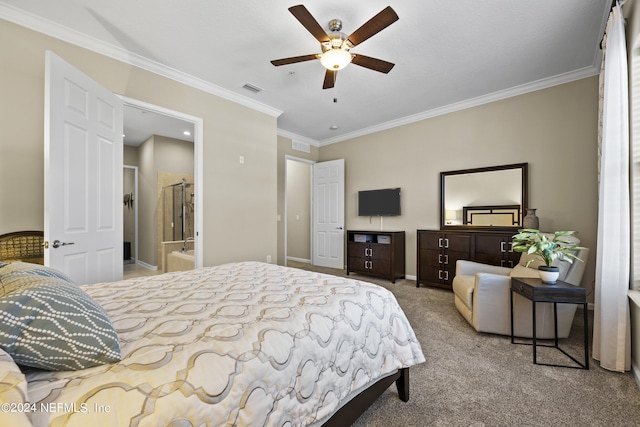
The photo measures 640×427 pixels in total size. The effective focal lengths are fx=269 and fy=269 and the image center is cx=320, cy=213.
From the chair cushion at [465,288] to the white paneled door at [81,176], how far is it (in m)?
3.42

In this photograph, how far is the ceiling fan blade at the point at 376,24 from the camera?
1870 millimetres

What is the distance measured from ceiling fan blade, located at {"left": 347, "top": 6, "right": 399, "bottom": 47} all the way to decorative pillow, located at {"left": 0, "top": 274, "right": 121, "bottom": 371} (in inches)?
89.0

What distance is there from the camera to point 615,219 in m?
1.90

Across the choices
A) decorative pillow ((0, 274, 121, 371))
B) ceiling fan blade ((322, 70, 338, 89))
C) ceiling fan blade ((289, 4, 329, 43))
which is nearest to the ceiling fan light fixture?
ceiling fan blade ((289, 4, 329, 43))

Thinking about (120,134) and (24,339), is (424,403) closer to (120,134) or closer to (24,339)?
(24,339)

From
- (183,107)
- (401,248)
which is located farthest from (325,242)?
(183,107)

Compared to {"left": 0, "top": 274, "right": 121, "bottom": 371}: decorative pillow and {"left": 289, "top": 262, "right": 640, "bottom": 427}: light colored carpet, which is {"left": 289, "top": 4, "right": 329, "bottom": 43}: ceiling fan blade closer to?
{"left": 0, "top": 274, "right": 121, "bottom": 371}: decorative pillow

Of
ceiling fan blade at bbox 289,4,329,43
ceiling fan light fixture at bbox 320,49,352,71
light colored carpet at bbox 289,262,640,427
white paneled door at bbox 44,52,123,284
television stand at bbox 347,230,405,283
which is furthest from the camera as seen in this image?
television stand at bbox 347,230,405,283

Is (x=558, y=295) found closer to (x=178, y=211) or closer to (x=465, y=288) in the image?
(x=465, y=288)

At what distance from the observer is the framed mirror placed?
144 inches

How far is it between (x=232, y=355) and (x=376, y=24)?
7.54 ft

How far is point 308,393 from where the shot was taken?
41.1 inches

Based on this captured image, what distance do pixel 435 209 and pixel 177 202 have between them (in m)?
5.05

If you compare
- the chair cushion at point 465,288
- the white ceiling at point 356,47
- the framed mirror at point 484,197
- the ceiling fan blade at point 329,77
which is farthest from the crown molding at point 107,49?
the chair cushion at point 465,288
